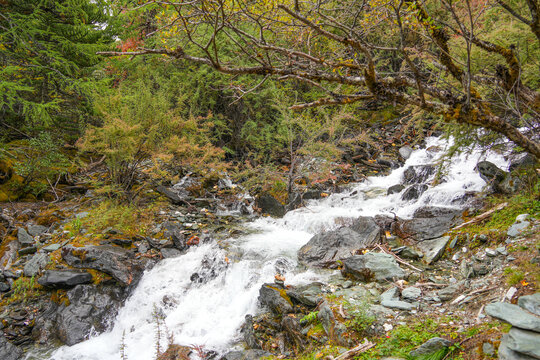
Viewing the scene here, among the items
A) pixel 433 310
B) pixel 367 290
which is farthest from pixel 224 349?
pixel 433 310

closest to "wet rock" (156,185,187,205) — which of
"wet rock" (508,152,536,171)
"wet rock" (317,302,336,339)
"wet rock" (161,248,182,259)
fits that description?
"wet rock" (161,248,182,259)

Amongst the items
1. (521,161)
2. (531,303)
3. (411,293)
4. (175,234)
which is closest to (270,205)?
(175,234)

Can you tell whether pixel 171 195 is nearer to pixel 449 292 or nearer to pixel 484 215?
pixel 449 292

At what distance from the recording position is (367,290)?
4.07 metres

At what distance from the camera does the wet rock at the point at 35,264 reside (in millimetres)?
4844

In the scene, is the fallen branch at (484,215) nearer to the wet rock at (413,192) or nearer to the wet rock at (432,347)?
the wet rock at (413,192)

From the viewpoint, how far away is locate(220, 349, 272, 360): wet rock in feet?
11.7

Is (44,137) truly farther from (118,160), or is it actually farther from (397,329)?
(397,329)

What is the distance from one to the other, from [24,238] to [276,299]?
489cm

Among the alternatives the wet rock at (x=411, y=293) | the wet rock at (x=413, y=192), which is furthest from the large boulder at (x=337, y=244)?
the wet rock at (x=413, y=192)

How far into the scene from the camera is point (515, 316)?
2189 millimetres

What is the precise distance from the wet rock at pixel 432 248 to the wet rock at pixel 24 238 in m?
7.08

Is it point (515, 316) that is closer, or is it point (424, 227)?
point (515, 316)

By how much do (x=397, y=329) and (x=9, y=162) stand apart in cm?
842
